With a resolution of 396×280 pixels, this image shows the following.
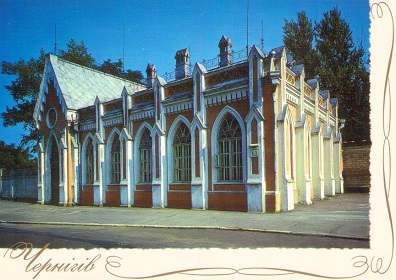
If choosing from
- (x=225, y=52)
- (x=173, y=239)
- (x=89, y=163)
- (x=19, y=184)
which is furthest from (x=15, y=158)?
(x=173, y=239)

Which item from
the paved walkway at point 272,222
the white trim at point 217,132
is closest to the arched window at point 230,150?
the white trim at point 217,132

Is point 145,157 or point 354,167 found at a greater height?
point 145,157

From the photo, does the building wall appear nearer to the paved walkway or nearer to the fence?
the paved walkway

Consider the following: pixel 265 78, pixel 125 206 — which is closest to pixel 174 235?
pixel 265 78

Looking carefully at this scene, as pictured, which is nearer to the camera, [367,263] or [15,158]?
[367,263]

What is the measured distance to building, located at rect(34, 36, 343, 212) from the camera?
10570mm

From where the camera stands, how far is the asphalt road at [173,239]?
5906 millimetres

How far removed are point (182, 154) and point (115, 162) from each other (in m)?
4.41

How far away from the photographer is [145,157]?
14.7m

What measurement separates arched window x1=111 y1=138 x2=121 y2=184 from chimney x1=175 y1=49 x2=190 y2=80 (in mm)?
4775

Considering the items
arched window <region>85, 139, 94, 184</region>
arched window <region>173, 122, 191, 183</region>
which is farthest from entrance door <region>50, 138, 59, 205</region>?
arched window <region>173, 122, 191, 183</region>

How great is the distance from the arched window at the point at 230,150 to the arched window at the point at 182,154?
1.60m

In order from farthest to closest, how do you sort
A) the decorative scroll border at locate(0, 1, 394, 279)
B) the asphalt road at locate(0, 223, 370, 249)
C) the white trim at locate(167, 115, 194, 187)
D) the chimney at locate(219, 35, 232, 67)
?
the chimney at locate(219, 35, 232, 67) → the white trim at locate(167, 115, 194, 187) → the asphalt road at locate(0, 223, 370, 249) → the decorative scroll border at locate(0, 1, 394, 279)

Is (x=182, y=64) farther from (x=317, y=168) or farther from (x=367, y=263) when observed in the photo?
(x=367, y=263)
